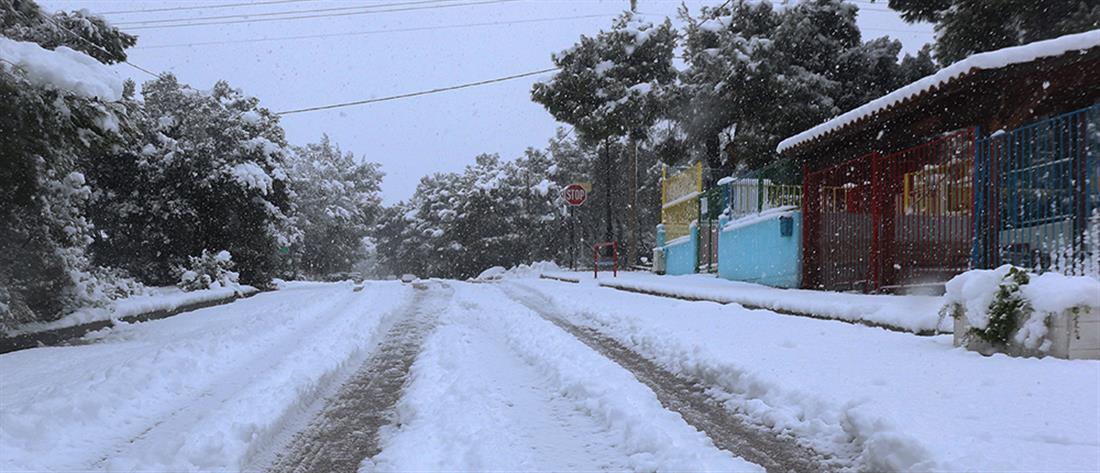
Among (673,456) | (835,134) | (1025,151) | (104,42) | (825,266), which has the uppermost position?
(104,42)

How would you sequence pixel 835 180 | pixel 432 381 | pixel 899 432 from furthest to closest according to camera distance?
pixel 835 180
pixel 432 381
pixel 899 432

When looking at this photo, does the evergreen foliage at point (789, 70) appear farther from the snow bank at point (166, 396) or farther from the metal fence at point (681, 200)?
the snow bank at point (166, 396)

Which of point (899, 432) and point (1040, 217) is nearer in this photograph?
point (899, 432)

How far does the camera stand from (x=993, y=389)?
176 inches

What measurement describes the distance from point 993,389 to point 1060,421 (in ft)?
2.40

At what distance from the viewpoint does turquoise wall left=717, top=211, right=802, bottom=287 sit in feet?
42.4

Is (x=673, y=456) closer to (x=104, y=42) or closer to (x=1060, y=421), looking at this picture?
(x=1060, y=421)

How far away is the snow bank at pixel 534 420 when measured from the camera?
3602 mm

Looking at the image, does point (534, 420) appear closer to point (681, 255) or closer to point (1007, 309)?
point (1007, 309)

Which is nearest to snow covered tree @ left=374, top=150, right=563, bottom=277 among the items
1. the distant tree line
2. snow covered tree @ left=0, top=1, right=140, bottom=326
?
the distant tree line

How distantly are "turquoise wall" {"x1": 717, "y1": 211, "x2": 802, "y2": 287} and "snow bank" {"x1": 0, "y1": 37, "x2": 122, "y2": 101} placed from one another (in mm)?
10592

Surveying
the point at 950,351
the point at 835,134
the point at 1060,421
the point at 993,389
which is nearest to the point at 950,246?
the point at 835,134

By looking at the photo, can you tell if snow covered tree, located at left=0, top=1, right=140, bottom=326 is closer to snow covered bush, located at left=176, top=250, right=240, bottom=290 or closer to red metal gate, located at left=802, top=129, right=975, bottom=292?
snow covered bush, located at left=176, top=250, right=240, bottom=290

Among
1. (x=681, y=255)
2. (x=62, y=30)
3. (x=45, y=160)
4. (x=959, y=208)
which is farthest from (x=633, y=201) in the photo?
(x=45, y=160)
